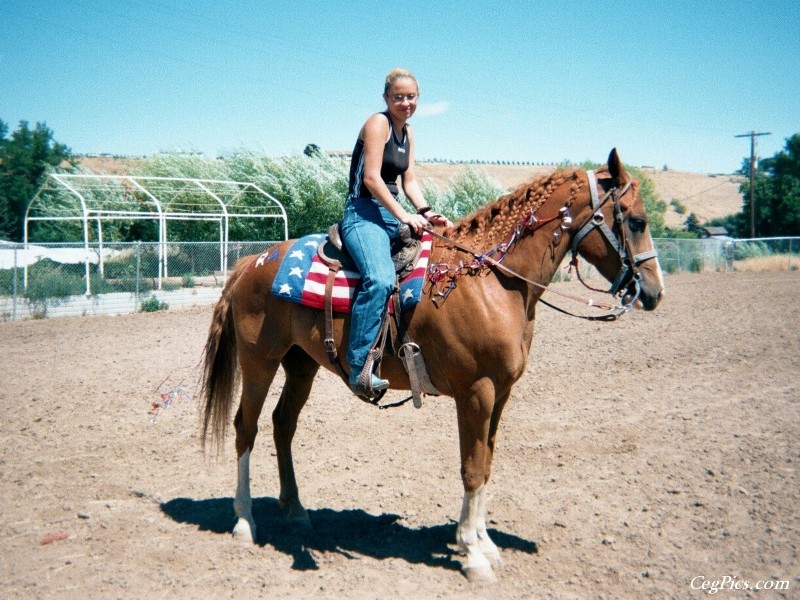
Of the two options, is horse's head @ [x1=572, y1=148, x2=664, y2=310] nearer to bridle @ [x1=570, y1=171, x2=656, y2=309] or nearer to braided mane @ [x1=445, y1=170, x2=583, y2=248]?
bridle @ [x1=570, y1=171, x2=656, y2=309]

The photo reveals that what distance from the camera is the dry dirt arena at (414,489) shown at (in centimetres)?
424

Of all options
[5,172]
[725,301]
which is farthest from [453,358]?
[5,172]

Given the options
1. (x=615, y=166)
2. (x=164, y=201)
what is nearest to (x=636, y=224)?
(x=615, y=166)

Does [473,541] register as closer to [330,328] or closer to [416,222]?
[330,328]

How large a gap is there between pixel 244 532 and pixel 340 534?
2.39ft

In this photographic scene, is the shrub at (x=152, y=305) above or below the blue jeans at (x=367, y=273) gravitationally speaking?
below

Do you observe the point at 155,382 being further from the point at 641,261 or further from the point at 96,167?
the point at 96,167

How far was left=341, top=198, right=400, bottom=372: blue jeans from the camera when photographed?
4410 mm

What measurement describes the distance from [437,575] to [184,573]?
167 centimetres

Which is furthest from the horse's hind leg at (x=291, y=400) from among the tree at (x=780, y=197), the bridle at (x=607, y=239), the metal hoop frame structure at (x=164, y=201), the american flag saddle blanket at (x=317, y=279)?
the tree at (x=780, y=197)

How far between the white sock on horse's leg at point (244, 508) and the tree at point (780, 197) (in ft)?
174

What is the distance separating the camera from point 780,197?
50.3 m

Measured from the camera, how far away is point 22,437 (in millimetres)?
6883

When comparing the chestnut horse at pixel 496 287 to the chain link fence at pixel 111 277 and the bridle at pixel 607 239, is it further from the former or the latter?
the chain link fence at pixel 111 277
